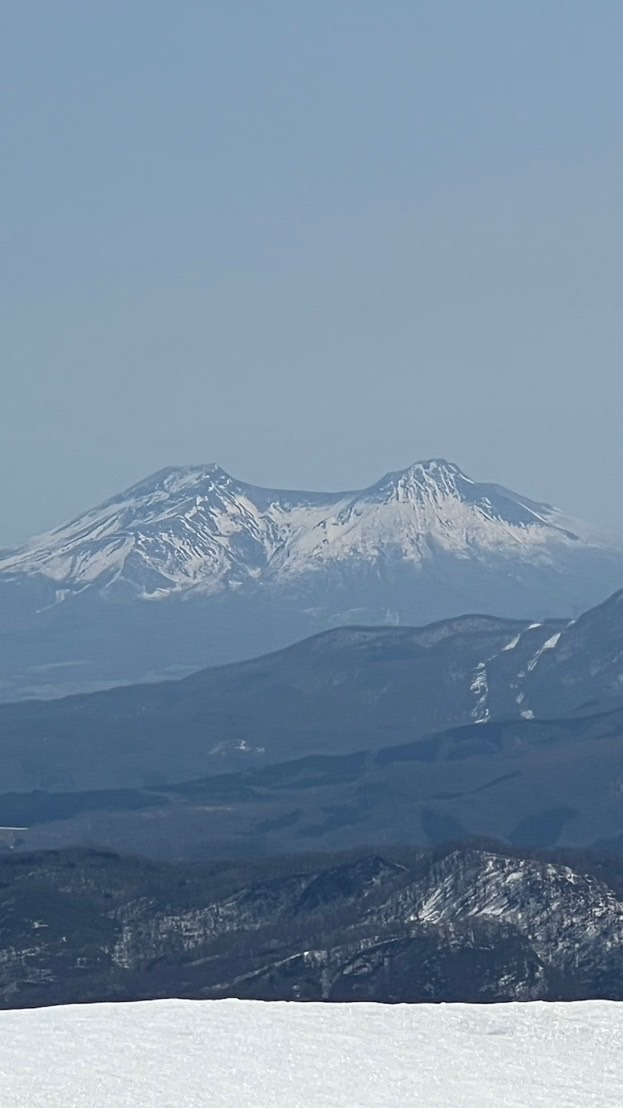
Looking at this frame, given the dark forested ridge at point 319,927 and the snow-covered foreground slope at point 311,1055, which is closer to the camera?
the snow-covered foreground slope at point 311,1055

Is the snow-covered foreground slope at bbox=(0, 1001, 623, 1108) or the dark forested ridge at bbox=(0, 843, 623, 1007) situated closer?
the snow-covered foreground slope at bbox=(0, 1001, 623, 1108)

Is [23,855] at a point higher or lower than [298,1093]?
higher

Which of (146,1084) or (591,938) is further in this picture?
(591,938)

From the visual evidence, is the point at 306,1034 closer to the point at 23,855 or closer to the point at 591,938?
the point at 591,938

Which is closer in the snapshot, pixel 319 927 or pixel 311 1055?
pixel 311 1055

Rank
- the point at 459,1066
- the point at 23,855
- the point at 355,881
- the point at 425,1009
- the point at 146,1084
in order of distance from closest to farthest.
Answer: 1. the point at 146,1084
2. the point at 459,1066
3. the point at 425,1009
4. the point at 355,881
5. the point at 23,855

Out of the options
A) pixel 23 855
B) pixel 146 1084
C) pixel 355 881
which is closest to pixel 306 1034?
pixel 146 1084

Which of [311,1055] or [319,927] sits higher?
[319,927]

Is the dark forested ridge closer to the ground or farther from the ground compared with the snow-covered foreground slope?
farther from the ground
